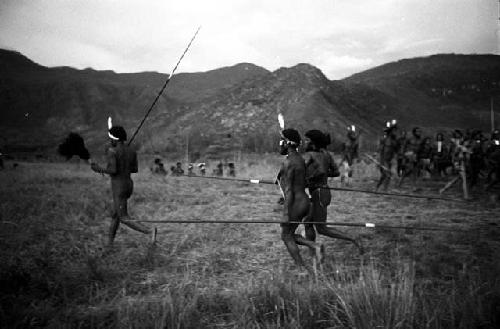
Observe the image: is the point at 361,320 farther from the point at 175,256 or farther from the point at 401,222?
the point at 401,222

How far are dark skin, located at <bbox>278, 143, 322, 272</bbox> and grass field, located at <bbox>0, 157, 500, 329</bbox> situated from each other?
38cm

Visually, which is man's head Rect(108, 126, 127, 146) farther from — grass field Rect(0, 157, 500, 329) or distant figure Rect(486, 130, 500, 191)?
distant figure Rect(486, 130, 500, 191)

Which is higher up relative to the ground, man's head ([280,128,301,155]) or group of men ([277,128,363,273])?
man's head ([280,128,301,155])

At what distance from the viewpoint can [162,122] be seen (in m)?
41.8

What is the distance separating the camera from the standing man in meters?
4.81

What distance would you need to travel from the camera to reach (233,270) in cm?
465

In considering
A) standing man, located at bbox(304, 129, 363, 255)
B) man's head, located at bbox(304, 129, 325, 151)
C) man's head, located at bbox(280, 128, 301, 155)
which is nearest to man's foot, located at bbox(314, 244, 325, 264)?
standing man, located at bbox(304, 129, 363, 255)

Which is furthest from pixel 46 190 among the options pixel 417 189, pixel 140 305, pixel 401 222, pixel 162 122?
pixel 162 122

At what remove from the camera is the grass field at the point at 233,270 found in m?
2.95

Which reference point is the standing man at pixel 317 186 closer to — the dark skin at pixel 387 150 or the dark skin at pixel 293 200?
the dark skin at pixel 293 200

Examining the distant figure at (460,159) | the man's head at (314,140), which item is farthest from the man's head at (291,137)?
the distant figure at (460,159)

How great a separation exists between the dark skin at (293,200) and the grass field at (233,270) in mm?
385

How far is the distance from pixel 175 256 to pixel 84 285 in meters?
1.51

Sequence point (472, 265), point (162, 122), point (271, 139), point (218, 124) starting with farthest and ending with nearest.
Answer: point (162, 122)
point (218, 124)
point (271, 139)
point (472, 265)
